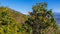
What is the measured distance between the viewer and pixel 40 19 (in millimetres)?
43375

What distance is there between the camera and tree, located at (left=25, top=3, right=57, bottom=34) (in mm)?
43219

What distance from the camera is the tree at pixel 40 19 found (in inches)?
1702

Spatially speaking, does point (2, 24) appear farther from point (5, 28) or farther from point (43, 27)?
point (43, 27)

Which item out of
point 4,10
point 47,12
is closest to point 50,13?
point 47,12

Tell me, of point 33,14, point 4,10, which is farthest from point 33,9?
point 4,10

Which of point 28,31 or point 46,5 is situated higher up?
point 46,5

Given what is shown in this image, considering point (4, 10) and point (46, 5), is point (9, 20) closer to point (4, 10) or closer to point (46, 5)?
point (4, 10)

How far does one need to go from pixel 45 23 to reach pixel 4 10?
16.7 metres

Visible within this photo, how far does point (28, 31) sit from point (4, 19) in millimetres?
19249

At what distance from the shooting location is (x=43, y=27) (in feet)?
144

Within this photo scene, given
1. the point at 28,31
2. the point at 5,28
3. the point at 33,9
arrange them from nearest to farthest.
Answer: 1. the point at 5,28
2. the point at 33,9
3. the point at 28,31

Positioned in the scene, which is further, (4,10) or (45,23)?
(45,23)

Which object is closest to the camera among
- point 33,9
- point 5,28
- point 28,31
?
point 5,28

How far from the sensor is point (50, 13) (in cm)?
4403
